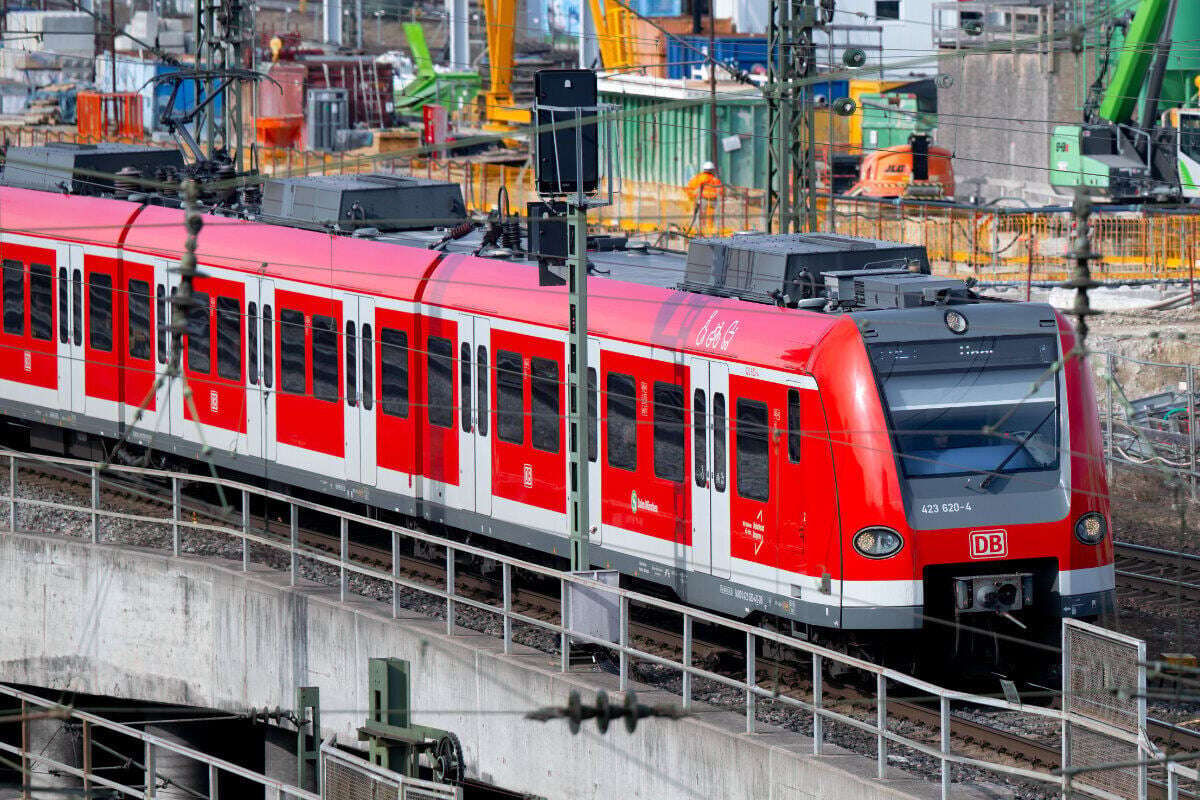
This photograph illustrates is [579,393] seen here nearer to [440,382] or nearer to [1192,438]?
[440,382]

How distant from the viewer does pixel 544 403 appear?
18562mm

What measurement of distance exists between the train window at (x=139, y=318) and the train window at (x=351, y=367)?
3.63 m

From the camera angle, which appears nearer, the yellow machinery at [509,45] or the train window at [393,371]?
the train window at [393,371]

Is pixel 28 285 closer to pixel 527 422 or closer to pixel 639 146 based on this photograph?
pixel 527 422

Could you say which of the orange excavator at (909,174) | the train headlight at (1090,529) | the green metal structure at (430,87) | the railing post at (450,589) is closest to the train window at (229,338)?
the railing post at (450,589)

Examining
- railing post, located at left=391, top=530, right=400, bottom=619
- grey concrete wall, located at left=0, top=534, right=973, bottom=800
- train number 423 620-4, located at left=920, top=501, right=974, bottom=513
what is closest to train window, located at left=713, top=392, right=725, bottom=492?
train number 423 620-4, located at left=920, top=501, right=974, bottom=513

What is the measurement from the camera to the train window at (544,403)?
60.4 feet

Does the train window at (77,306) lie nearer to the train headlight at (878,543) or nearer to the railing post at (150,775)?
the railing post at (150,775)

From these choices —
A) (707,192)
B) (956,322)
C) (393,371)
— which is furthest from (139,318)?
(707,192)

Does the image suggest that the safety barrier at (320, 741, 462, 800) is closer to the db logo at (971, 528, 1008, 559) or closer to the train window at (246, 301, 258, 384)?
the db logo at (971, 528, 1008, 559)

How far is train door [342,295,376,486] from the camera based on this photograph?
20.9m

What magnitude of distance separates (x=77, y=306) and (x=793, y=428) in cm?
1181

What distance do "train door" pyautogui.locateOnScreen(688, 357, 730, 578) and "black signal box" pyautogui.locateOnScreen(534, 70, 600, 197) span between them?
170cm

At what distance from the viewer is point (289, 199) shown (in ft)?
76.0
